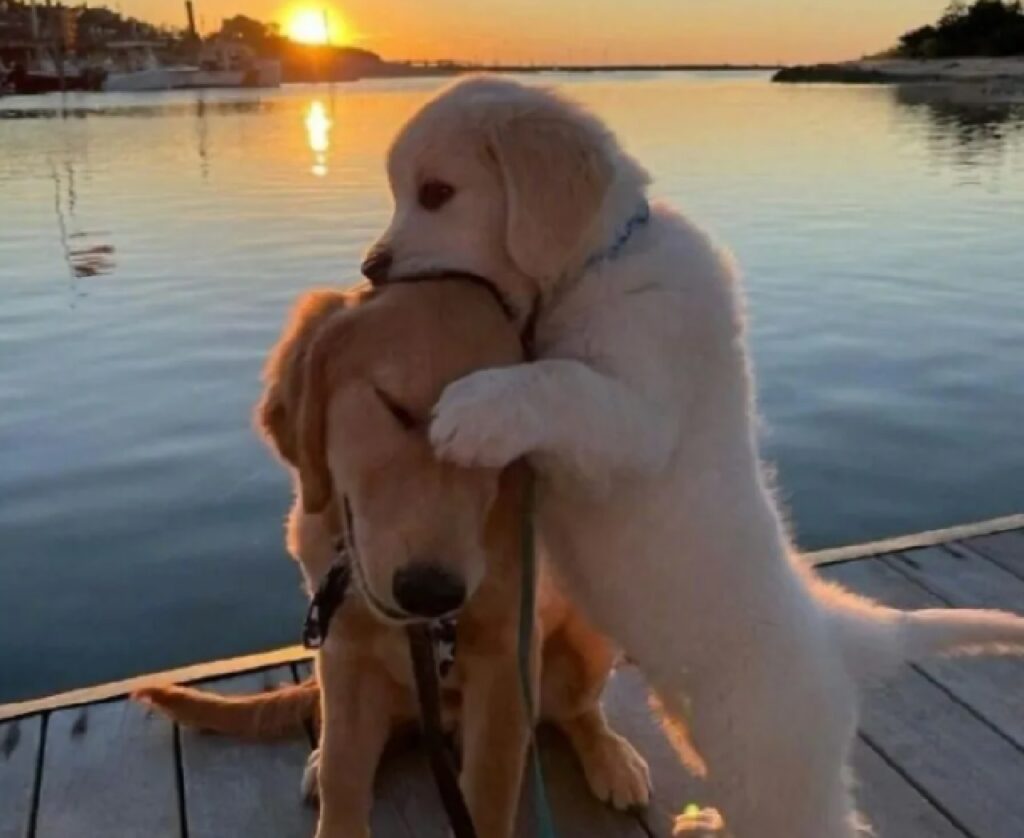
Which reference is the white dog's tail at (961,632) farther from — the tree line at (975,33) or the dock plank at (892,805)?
the tree line at (975,33)

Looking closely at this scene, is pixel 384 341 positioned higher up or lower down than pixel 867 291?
higher up

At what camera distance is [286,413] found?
6.23 ft

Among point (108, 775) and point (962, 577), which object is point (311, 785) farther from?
point (962, 577)

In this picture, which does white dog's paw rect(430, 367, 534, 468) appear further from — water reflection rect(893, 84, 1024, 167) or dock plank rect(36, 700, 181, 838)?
water reflection rect(893, 84, 1024, 167)

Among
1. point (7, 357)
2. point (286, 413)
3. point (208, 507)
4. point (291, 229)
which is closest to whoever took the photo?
point (286, 413)

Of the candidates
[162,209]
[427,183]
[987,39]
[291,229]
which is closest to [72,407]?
[427,183]

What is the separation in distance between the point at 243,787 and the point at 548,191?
1392mm

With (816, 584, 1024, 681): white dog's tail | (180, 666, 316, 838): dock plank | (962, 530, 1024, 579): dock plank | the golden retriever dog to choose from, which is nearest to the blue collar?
the golden retriever dog

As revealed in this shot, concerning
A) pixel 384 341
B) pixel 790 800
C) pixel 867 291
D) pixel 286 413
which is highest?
pixel 384 341

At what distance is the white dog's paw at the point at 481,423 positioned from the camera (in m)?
1.61

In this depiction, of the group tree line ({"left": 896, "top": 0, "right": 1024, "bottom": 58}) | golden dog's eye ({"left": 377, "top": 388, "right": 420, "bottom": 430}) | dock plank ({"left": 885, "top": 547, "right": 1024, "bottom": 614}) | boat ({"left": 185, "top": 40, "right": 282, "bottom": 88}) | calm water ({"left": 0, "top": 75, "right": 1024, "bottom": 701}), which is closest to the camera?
golden dog's eye ({"left": 377, "top": 388, "right": 420, "bottom": 430})

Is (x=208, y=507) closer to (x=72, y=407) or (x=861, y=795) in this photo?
(x=72, y=407)

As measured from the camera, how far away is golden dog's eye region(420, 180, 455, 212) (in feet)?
6.94

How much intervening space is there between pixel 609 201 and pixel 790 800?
1.00m
